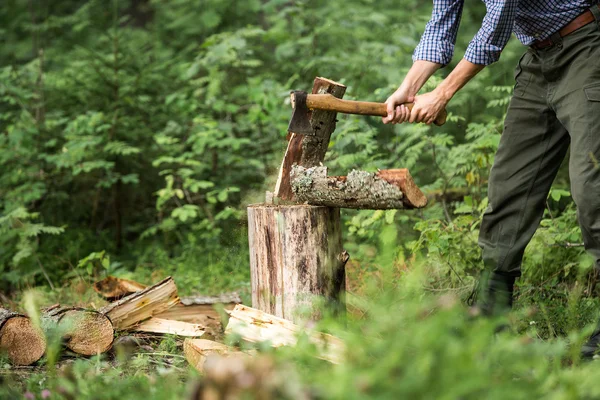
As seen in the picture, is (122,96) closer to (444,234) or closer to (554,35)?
(444,234)

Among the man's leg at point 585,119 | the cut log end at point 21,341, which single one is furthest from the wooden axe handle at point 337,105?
the cut log end at point 21,341

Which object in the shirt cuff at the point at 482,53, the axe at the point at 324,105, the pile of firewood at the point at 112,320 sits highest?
the shirt cuff at the point at 482,53

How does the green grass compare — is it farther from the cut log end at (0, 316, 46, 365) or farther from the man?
the man

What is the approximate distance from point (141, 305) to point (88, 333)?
1.62 ft

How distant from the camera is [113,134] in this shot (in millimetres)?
6777

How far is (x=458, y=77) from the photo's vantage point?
3455 mm

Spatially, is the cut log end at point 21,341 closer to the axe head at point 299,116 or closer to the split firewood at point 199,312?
the split firewood at point 199,312

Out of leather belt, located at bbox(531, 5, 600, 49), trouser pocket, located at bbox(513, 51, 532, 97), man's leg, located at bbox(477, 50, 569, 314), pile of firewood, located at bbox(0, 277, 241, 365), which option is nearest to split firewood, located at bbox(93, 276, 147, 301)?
pile of firewood, located at bbox(0, 277, 241, 365)

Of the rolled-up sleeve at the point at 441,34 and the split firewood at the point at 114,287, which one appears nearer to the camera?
the rolled-up sleeve at the point at 441,34

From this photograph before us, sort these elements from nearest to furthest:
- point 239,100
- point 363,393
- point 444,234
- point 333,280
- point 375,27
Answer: point 363,393
point 333,280
point 444,234
point 239,100
point 375,27

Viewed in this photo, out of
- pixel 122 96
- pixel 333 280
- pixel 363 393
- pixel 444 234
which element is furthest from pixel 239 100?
pixel 363 393

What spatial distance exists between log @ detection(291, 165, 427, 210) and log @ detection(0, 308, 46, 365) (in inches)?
64.4

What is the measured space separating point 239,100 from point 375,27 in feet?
8.82

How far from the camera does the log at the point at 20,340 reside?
3.40 metres
